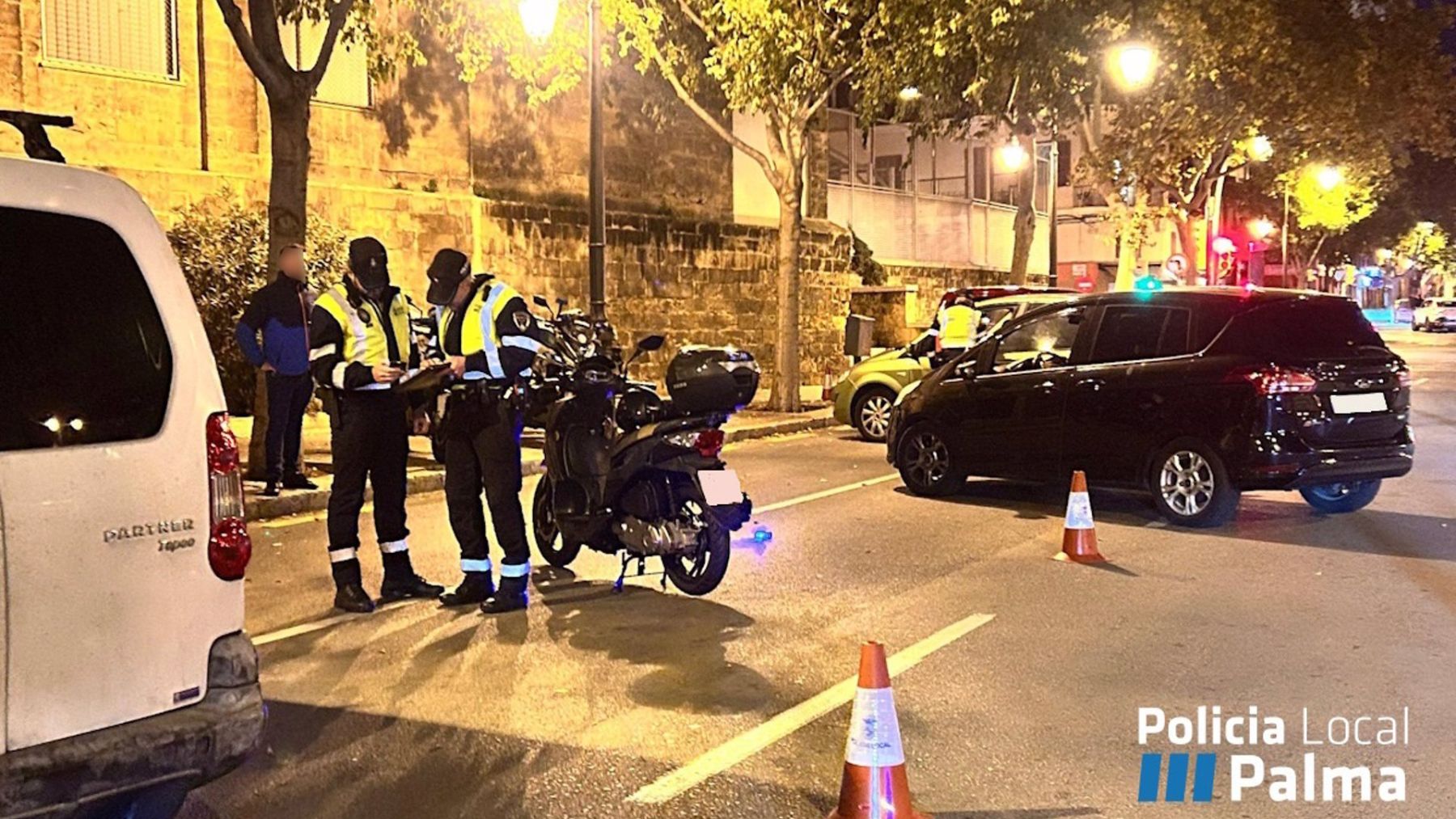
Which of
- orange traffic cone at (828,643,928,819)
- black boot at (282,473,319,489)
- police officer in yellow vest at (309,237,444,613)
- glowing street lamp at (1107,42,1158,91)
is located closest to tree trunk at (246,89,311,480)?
black boot at (282,473,319,489)

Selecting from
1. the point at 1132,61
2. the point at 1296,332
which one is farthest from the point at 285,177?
the point at 1132,61

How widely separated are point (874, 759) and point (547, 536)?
413 centimetres

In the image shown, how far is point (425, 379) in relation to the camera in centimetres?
653

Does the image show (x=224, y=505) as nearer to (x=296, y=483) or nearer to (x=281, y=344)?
(x=281, y=344)

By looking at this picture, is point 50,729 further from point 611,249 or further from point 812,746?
point 611,249

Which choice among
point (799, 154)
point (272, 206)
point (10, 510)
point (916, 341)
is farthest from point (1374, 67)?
point (10, 510)

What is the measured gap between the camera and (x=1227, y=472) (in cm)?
870

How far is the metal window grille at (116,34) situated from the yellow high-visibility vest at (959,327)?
9.66 m

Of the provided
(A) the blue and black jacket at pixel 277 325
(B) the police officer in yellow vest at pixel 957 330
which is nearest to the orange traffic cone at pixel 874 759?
(A) the blue and black jacket at pixel 277 325

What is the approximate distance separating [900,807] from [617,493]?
3.28 meters

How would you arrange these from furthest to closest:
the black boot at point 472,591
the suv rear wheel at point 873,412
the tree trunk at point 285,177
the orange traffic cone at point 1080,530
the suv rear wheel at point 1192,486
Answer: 1. the suv rear wheel at point 873,412
2. the tree trunk at point 285,177
3. the suv rear wheel at point 1192,486
4. the orange traffic cone at point 1080,530
5. the black boot at point 472,591

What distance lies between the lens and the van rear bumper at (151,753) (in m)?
3.12

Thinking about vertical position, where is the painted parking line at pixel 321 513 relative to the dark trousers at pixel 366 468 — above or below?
below

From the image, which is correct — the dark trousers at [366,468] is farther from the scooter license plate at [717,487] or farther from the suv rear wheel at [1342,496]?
the suv rear wheel at [1342,496]
